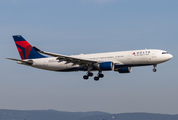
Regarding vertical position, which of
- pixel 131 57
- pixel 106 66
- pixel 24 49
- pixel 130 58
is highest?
pixel 24 49

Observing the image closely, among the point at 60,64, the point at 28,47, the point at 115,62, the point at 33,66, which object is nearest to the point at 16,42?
the point at 28,47

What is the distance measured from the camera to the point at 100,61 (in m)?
50.9

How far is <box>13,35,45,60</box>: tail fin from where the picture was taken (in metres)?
58.8

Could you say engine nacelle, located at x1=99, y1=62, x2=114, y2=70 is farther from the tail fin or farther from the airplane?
the tail fin

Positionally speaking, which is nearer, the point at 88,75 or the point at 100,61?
the point at 100,61

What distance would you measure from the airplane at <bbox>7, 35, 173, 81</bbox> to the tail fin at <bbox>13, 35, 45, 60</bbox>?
0.43 meters

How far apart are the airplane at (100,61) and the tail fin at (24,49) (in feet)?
1.40

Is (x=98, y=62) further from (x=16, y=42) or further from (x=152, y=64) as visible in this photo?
(x=16, y=42)

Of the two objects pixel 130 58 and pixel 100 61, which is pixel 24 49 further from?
pixel 130 58

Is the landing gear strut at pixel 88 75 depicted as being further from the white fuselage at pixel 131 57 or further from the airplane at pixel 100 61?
the white fuselage at pixel 131 57

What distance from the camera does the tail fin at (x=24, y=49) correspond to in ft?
193

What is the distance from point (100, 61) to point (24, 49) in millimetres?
18516

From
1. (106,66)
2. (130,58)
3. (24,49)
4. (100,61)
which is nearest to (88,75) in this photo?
(100,61)

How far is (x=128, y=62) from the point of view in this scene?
49.6 meters
